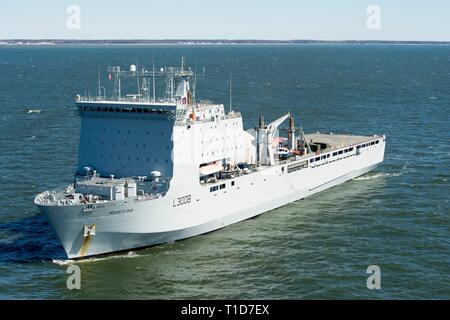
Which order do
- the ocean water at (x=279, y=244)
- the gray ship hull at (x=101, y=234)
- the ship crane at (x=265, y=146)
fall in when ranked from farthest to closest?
the ship crane at (x=265, y=146) → the gray ship hull at (x=101, y=234) → the ocean water at (x=279, y=244)

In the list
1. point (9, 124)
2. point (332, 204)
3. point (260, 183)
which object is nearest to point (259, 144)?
point (260, 183)

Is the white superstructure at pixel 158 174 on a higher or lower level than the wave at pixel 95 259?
higher

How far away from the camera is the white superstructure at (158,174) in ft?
107

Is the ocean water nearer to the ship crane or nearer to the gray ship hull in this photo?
the gray ship hull

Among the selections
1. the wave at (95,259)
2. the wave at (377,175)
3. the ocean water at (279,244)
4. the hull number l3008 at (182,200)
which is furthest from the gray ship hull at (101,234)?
the wave at (377,175)

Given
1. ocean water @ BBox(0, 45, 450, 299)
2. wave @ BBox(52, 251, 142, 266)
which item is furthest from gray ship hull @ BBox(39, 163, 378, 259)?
ocean water @ BBox(0, 45, 450, 299)

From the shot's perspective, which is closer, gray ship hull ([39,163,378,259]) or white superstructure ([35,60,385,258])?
gray ship hull ([39,163,378,259])

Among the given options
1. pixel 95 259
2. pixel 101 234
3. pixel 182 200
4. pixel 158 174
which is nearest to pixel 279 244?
pixel 182 200

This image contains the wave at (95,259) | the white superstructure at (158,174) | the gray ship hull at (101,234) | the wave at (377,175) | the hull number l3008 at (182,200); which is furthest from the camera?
the wave at (377,175)

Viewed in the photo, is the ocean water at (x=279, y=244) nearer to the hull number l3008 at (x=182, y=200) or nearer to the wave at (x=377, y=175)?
the wave at (x=377, y=175)

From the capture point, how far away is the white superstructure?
107 feet

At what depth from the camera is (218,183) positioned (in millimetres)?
37219
